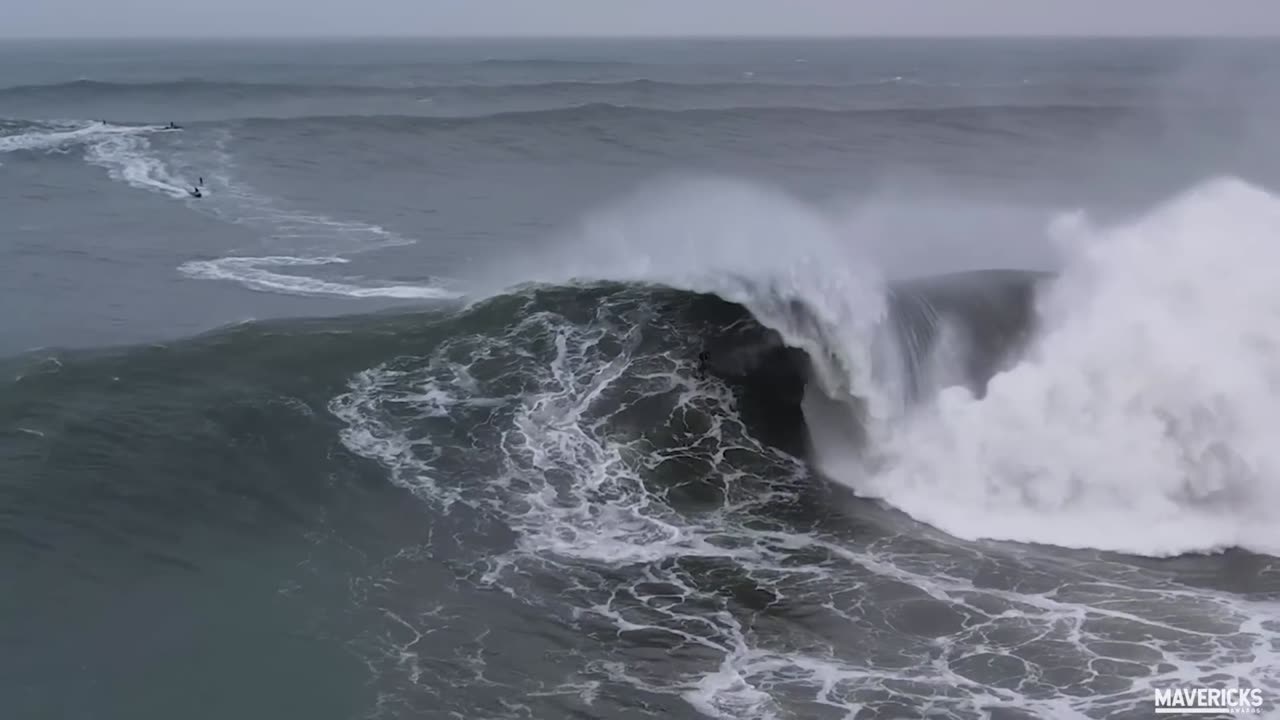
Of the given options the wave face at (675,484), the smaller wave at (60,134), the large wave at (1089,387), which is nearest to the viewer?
the wave face at (675,484)

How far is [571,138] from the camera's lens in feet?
202

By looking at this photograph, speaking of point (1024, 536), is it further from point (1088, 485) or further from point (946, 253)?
point (946, 253)

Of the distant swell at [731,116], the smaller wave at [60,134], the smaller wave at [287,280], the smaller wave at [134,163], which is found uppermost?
the distant swell at [731,116]

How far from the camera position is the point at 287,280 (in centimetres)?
2959

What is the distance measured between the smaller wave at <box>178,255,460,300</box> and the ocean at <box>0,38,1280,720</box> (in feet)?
0.65

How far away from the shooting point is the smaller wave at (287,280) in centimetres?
2836

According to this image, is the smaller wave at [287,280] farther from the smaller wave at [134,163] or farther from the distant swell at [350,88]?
the distant swell at [350,88]

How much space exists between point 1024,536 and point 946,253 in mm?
14280

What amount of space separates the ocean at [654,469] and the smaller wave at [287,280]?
197mm

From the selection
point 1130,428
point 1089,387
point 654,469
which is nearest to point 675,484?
point 654,469

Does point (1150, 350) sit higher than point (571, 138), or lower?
lower

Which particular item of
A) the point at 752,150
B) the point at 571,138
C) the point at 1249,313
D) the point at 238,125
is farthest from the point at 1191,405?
the point at 238,125

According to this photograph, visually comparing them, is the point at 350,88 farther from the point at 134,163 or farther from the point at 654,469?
the point at 654,469

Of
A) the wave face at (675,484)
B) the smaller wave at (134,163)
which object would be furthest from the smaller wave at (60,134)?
the wave face at (675,484)
